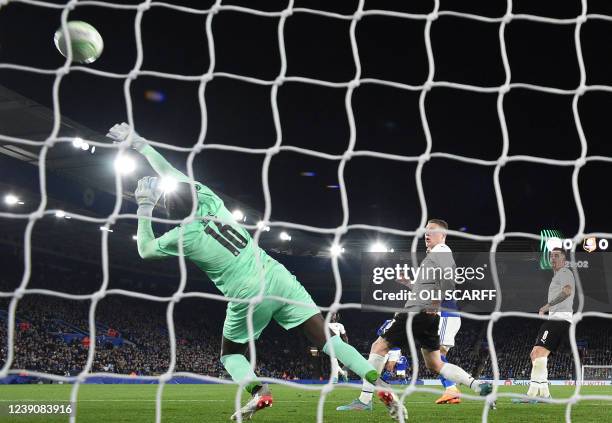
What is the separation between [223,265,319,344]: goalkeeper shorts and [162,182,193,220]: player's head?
26.9 inches

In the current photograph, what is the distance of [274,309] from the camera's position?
186 inches

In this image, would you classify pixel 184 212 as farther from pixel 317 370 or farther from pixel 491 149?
pixel 317 370

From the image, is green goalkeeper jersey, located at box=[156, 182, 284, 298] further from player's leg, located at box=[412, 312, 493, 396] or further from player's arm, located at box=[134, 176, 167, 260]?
player's leg, located at box=[412, 312, 493, 396]

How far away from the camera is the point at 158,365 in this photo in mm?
28641

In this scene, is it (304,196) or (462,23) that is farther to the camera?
(304,196)

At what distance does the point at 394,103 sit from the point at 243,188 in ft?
30.0

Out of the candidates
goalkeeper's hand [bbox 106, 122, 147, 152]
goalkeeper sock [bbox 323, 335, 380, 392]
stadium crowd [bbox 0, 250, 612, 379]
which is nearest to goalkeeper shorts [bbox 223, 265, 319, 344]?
goalkeeper sock [bbox 323, 335, 380, 392]

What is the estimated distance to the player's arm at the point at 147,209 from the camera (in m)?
3.89

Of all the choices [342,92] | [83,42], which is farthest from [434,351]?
[342,92]

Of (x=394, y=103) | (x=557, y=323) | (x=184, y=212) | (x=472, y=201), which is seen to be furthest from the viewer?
(x=472, y=201)

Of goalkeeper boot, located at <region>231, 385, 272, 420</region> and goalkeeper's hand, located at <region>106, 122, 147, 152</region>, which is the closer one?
goalkeeper's hand, located at <region>106, 122, 147, 152</region>

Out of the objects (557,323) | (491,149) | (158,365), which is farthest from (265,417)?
(158,365)

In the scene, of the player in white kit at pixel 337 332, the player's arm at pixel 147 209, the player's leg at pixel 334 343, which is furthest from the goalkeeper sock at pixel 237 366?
the player's arm at pixel 147 209

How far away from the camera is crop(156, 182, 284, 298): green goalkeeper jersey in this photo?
4.66 m
